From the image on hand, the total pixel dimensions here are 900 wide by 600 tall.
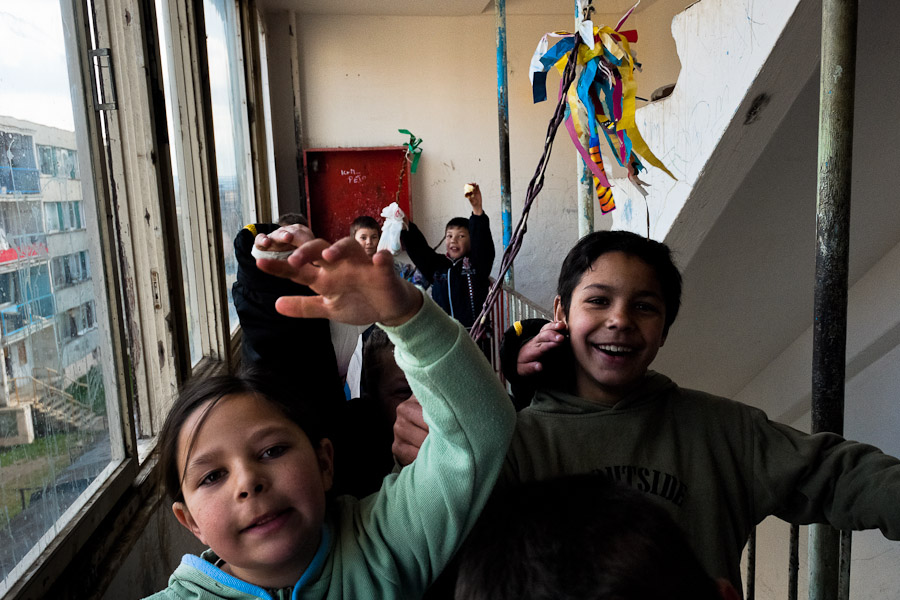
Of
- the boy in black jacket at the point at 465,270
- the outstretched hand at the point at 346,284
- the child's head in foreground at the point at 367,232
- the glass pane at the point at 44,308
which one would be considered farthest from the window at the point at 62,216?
the boy in black jacket at the point at 465,270

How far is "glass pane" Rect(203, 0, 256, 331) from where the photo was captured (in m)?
3.58

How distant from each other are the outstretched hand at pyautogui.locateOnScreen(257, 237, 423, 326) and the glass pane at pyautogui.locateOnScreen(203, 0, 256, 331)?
2793 millimetres

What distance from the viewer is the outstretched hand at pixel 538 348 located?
111cm

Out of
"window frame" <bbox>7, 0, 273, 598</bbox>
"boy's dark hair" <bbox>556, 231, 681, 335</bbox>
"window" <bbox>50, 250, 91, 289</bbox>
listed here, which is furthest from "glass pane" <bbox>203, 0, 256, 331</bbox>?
"boy's dark hair" <bbox>556, 231, 681, 335</bbox>

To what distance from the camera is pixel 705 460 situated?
1021 mm

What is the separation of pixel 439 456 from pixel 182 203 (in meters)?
2.31

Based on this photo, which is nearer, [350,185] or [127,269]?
[127,269]

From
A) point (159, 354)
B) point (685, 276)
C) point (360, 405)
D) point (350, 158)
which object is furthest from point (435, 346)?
point (350, 158)

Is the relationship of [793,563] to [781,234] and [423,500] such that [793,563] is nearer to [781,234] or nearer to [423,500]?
[423,500]

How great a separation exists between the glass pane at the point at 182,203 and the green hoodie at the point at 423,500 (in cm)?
185

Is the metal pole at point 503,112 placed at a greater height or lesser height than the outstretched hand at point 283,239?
greater

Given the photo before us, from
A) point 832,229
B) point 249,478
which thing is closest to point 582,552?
point 249,478

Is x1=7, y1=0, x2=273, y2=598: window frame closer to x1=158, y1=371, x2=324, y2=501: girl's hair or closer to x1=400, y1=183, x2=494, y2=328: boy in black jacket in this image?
x1=158, y1=371, x2=324, y2=501: girl's hair

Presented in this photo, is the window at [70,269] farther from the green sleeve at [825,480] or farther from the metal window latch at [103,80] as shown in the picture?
the green sleeve at [825,480]
